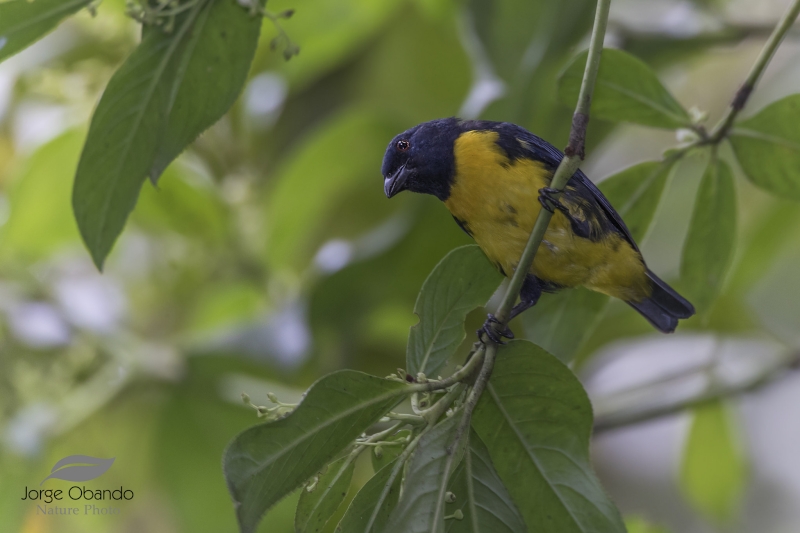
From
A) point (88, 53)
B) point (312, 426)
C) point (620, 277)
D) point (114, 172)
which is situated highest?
point (88, 53)

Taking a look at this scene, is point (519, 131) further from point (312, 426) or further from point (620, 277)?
point (312, 426)

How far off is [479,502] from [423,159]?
2.46ft

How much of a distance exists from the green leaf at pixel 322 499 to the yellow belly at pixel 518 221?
53 centimetres

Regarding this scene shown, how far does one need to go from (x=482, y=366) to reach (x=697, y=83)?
7.83 feet

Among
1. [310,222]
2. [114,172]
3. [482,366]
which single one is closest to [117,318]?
[310,222]

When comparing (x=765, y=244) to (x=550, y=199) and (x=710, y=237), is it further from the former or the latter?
(x=550, y=199)

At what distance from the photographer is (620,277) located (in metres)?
1.48

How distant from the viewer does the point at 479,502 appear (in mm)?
917

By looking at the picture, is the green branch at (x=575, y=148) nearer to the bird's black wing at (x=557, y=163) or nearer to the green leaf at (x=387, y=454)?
the green leaf at (x=387, y=454)

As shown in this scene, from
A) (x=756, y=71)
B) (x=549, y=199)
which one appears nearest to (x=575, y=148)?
(x=549, y=199)

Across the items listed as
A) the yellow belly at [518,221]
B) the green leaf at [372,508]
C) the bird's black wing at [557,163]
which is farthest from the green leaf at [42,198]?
the green leaf at [372,508]

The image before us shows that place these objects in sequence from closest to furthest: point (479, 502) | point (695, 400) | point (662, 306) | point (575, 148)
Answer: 1. point (575, 148)
2. point (479, 502)
3. point (662, 306)
4. point (695, 400)

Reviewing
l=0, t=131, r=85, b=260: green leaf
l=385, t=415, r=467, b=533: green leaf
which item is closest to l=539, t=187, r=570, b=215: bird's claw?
l=385, t=415, r=467, b=533: green leaf

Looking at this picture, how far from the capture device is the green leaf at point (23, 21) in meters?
0.93
